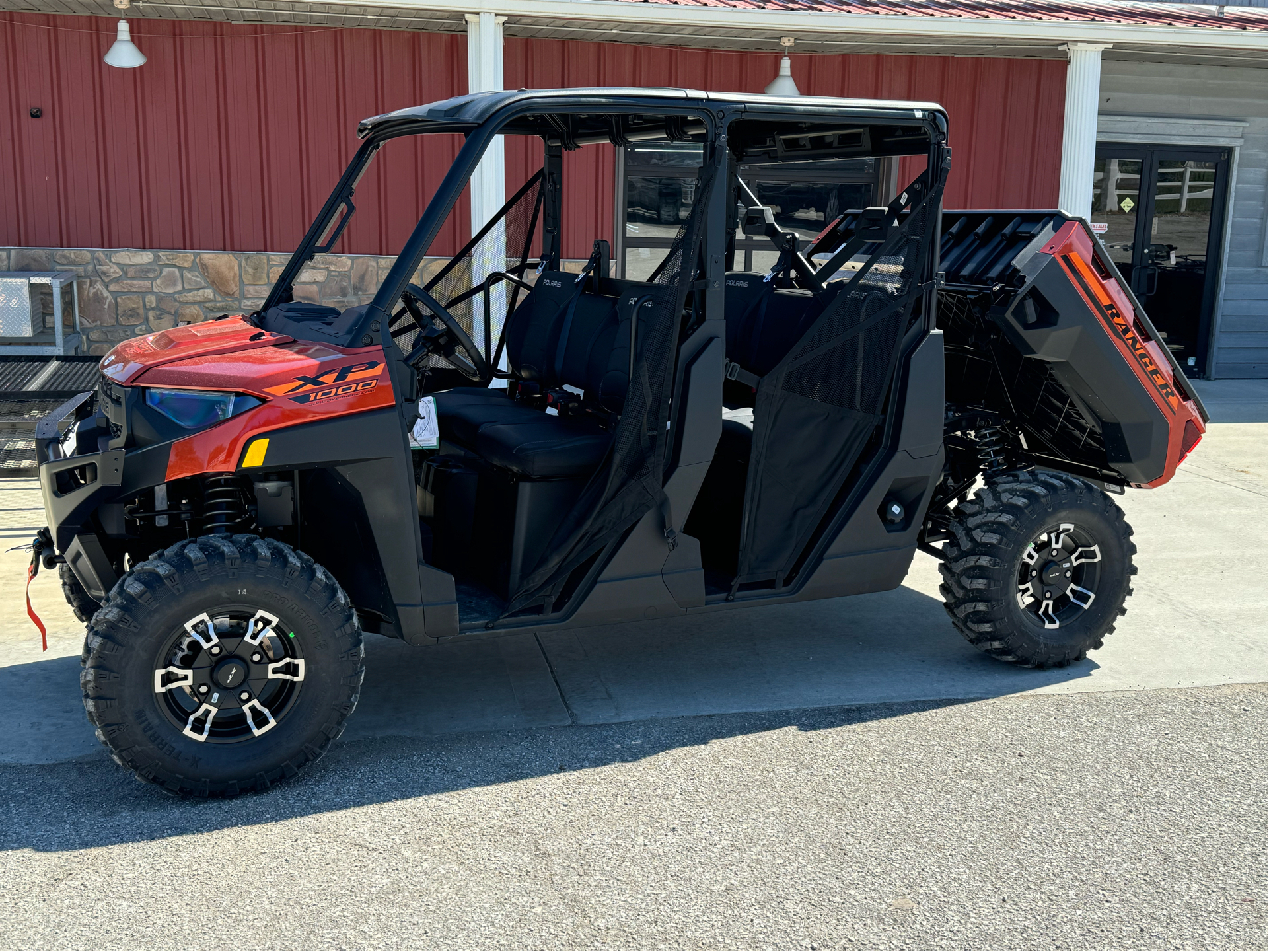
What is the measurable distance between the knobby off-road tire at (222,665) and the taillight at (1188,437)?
322cm

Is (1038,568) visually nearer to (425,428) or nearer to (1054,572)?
(1054,572)

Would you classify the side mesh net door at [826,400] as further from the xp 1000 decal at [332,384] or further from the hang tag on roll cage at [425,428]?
the xp 1000 decal at [332,384]

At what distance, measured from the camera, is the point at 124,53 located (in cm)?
906

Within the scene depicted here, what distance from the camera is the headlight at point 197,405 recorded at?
3404mm

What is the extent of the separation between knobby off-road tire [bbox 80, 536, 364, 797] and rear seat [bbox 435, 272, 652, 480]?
0.80m

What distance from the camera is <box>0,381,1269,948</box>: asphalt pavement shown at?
2.98 m

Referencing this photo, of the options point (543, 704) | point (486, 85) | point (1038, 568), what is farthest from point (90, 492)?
point (486, 85)

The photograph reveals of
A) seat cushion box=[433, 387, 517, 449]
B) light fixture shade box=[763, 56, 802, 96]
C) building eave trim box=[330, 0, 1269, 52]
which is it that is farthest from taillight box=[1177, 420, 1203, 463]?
building eave trim box=[330, 0, 1269, 52]

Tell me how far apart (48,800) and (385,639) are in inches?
62.3

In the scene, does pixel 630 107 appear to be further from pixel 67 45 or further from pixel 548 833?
pixel 67 45

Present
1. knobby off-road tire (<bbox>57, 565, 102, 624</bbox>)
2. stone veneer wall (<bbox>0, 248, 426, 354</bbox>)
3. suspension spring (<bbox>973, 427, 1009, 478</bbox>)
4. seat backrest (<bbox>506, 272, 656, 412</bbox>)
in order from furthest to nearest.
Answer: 1. stone veneer wall (<bbox>0, 248, 426, 354</bbox>)
2. suspension spring (<bbox>973, 427, 1009, 478</bbox>)
3. seat backrest (<bbox>506, 272, 656, 412</bbox>)
4. knobby off-road tire (<bbox>57, 565, 102, 624</bbox>)

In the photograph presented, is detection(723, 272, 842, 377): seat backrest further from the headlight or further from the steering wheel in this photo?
the headlight

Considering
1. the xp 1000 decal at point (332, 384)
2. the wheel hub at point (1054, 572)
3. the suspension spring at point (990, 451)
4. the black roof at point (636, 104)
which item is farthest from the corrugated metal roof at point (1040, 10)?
the xp 1000 decal at point (332, 384)

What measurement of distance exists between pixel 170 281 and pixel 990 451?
7239 millimetres
